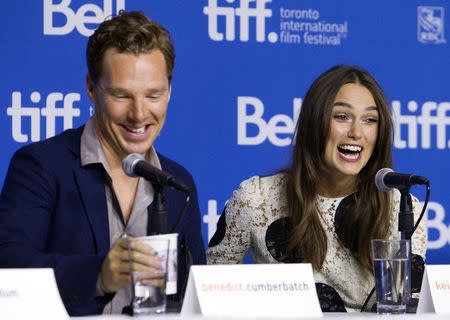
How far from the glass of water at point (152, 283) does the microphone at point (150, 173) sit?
13 cm

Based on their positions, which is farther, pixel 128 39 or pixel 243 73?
pixel 243 73

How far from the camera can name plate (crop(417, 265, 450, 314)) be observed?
6.50 feet

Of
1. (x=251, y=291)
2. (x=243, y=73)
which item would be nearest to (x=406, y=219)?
(x=251, y=291)

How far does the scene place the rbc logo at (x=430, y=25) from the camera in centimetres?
381

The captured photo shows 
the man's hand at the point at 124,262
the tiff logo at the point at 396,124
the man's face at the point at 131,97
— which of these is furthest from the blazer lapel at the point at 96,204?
the tiff logo at the point at 396,124

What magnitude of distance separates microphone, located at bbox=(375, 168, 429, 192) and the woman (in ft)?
1.73

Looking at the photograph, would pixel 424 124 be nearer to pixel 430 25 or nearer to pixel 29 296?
pixel 430 25

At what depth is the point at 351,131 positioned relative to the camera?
274cm

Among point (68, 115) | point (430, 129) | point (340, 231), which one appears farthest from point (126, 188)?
point (430, 129)

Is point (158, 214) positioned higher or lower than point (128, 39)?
lower

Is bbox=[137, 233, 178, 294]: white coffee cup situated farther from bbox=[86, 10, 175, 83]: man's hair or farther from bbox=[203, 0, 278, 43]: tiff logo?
bbox=[203, 0, 278, 43]: tiff logo

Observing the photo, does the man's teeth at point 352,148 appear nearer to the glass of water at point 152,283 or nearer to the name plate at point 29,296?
the glass of water at point 152,283

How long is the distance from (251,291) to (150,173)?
0.30 meters

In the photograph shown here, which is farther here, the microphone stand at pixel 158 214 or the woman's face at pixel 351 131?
the woman's face at pixel 351 131
